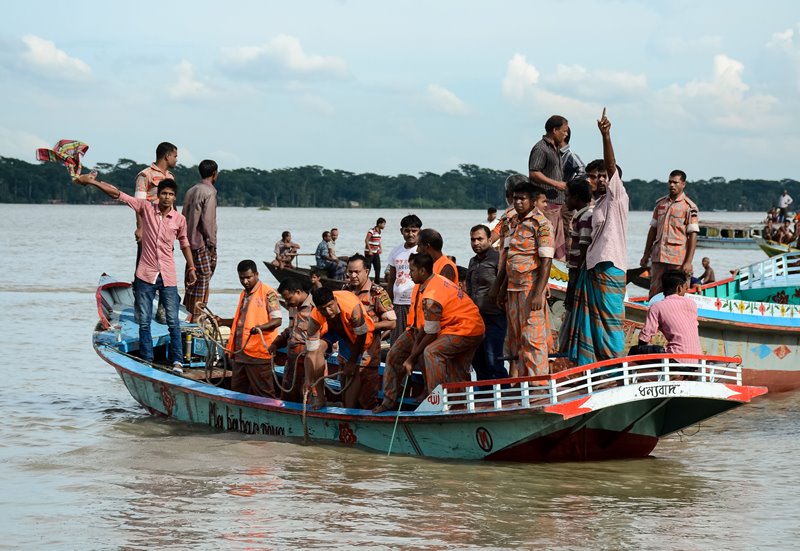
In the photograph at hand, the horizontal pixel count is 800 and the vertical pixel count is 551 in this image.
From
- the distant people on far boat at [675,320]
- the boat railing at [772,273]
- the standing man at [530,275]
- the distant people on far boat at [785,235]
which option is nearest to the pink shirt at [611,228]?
the standing man at [530,275]

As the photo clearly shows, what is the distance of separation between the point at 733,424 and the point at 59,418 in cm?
684

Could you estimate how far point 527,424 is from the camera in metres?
7.83

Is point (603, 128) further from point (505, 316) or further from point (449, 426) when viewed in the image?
point (449, 426)

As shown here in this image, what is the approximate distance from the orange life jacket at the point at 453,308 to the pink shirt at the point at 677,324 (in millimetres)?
1445

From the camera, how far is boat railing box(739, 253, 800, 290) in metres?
13.8

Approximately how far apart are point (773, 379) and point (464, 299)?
224 inches

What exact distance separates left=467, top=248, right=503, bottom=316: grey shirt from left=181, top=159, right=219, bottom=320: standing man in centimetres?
382

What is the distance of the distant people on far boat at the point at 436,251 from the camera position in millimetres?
8539

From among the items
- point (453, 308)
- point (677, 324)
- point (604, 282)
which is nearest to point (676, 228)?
point (677, 324)

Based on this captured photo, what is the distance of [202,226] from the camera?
11.8 m

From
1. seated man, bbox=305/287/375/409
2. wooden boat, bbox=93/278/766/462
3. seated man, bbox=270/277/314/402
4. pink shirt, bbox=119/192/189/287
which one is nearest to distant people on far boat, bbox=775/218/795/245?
wooden boat, bbox=93/278/766/462

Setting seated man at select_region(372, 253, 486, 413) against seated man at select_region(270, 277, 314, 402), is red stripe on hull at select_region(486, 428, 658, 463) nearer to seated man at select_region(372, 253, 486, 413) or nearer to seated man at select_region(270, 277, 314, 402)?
seated man at select_region(372, 253, 486, 413)

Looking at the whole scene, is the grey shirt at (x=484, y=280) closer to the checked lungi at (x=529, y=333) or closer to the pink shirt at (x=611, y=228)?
the checked lungi at (x=529, y=333)

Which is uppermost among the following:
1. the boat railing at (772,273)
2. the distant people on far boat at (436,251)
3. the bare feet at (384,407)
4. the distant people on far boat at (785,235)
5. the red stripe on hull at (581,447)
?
the distant people on far boat at (785,235)
